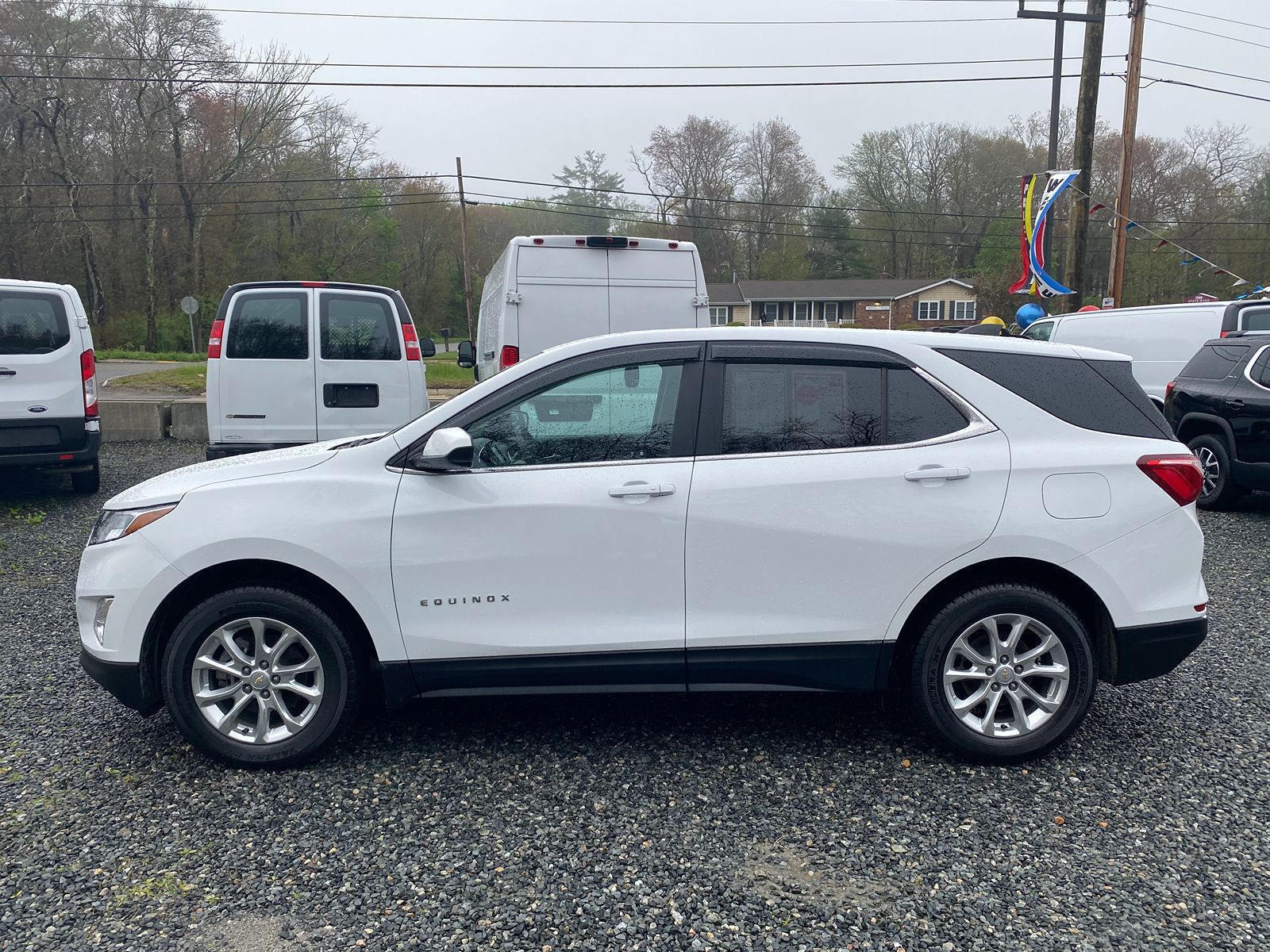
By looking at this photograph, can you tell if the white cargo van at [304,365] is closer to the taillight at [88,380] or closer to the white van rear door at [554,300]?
the white van rear door at [554,300]

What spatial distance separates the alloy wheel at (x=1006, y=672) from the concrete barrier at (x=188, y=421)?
42.8 ft

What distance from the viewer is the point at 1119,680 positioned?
3686 millimetres

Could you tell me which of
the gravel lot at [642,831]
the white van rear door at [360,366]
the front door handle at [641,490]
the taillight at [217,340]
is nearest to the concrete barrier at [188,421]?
the taillight at [217,340]

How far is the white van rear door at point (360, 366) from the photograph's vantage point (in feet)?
28.1

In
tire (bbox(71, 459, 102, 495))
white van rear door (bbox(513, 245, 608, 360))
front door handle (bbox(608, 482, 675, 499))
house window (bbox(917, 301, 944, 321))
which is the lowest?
tire (bbox(71, 459, 102, 495))

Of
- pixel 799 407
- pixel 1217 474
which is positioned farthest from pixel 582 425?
pixel 1217 474

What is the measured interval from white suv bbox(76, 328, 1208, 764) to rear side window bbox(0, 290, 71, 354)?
6.12 metres

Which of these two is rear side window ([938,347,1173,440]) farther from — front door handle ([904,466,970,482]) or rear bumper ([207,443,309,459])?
rear bumper ([207,443,309,459])

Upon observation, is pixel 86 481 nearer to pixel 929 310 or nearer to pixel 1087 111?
pixel 1087 111

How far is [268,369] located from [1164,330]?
10.5m

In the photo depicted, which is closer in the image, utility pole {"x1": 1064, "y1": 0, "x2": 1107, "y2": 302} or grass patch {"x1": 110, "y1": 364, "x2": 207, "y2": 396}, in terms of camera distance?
utility pole {"x1": 1064, "y1": 0, "x2": 1107, "y2": 302}

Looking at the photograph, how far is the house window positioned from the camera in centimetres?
6050

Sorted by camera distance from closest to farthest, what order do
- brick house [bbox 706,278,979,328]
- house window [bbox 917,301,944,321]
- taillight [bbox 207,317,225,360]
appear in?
taillight [bbox 207,317,225,360]
brick house [bbox 706,278,979,328]
house window [bbox 917,301,944,321]

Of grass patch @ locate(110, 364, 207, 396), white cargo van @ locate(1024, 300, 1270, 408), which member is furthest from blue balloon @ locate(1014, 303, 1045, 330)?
grass patch @ locate(110, 364, 207, 396)
